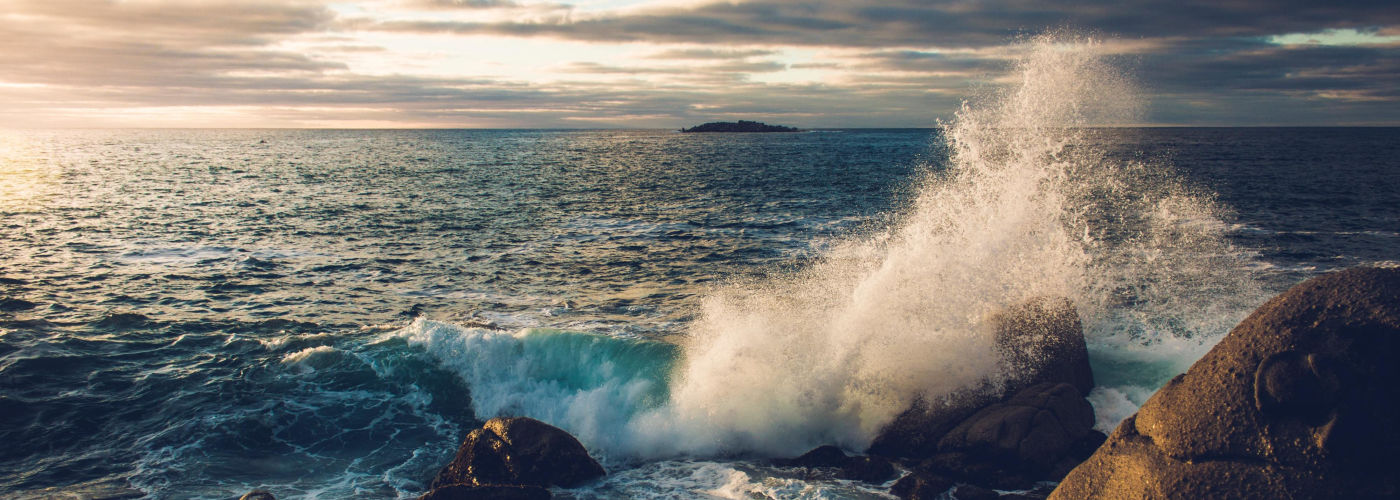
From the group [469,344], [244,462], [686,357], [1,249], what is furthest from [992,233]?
[1,249]

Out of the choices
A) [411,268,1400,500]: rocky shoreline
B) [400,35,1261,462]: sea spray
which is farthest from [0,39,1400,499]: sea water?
[411,268,1400,500]: rocky shoreline

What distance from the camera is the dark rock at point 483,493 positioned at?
949 centimetres

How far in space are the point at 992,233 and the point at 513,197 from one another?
3785cm

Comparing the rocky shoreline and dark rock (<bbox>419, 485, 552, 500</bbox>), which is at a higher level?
the rocky shoreline

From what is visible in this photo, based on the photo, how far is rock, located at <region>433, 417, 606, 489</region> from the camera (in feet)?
34.4

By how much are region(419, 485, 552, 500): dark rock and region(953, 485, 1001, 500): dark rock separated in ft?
17.8

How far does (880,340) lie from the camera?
1325 cm

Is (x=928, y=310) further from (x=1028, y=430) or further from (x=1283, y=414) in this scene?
(x=1283, y=414)

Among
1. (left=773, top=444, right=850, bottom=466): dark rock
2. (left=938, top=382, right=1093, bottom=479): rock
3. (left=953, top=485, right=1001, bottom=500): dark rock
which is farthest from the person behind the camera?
(left=773, top=444, right=850, bottom=466): dark rock

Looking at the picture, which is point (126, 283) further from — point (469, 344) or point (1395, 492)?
point (1395, 492)

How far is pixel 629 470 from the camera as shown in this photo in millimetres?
11492

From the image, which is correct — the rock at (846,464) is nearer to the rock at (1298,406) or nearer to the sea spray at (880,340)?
the sea spray at (880,340)

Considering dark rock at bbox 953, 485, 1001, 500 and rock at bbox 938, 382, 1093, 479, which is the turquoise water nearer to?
rock at bbox 938, 382, 1093, 479

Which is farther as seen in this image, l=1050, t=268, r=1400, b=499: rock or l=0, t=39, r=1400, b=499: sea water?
l=0, t=39, r=1400, b=499: sea water
